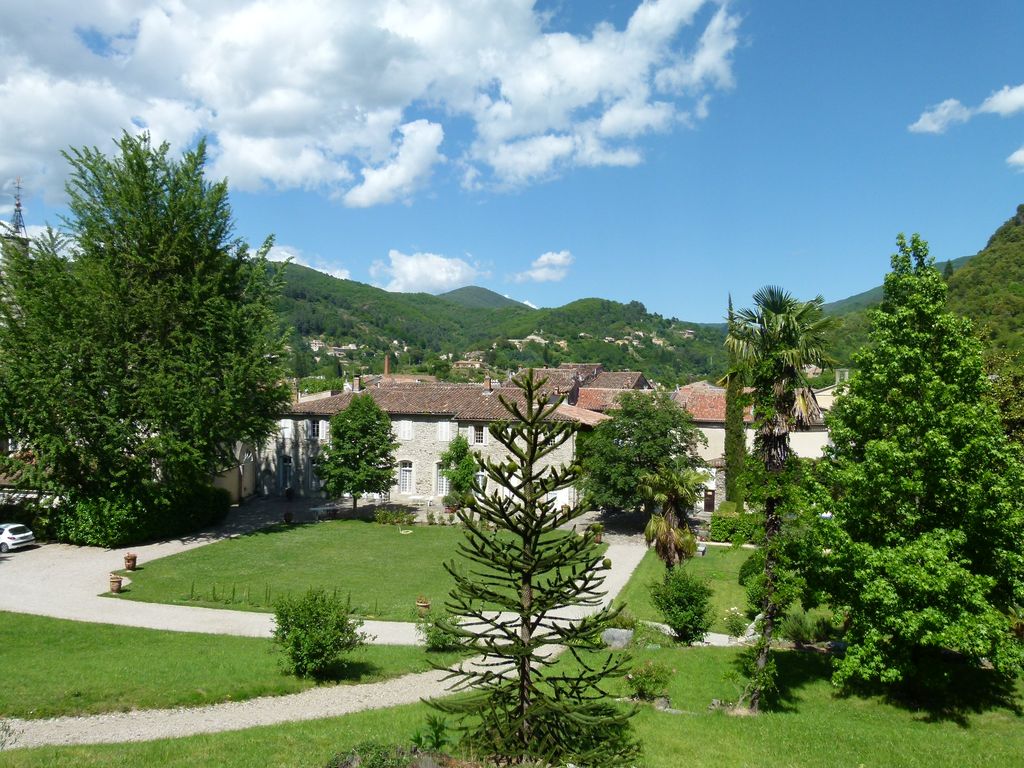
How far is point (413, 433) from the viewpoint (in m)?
42.5

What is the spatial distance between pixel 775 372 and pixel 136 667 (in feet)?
52.2

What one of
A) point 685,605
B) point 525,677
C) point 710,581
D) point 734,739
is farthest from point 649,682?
point 710,581

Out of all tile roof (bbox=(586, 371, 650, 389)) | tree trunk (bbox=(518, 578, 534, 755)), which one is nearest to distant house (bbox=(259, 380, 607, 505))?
tile roof (bbox=(586, 371, 650, 389))

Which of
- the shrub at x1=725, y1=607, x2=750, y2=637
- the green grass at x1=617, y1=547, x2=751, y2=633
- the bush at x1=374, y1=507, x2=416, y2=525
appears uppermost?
the bush at x1=374, y1=507, x2=416, y2=525

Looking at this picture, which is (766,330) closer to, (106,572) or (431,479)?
(106,572)

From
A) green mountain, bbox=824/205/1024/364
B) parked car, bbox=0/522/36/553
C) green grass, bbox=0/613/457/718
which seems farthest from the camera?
green mountain, bbox=824/205/1024/364

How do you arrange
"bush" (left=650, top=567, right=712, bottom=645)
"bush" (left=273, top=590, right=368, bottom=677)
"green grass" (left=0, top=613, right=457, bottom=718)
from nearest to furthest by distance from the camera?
1. "green grass" (left=0, top=613, right=457, bottom=718)
2. "bush" (left=273, top=590, right=368, bottom=677)
3. "bush" (left=650, top=567, right=712, bottom=645)

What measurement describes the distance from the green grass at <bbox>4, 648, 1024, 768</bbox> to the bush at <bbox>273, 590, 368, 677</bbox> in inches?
95.7

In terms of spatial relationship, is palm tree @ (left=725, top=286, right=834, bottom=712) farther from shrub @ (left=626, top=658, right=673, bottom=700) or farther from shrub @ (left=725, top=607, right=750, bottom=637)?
shrub @ (left=725, top=607, right=750, bottom=637)

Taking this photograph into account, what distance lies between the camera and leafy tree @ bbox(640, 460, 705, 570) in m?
22.9

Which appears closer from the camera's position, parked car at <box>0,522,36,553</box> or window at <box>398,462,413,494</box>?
parked car at <box>0,522,36,553</box>

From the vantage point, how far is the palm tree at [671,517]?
75.3ft

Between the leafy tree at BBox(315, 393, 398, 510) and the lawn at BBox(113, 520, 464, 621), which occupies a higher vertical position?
the leafy tree at BBox(315, 393, 398, 510)

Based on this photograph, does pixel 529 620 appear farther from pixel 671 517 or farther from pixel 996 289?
pixel 996 289
